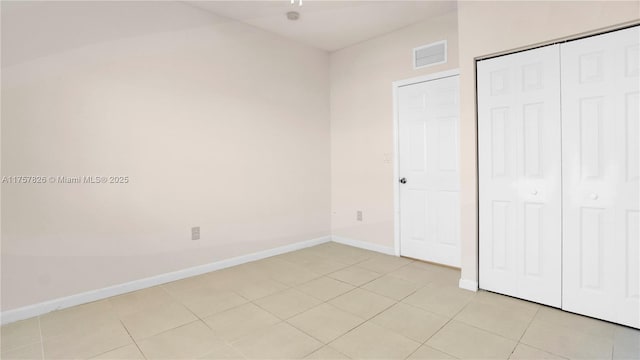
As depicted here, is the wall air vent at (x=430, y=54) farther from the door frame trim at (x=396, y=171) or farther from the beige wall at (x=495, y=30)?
the beige wall at (x=495, y=30)

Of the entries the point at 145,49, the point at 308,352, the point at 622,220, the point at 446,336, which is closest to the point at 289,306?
the point at 308,352

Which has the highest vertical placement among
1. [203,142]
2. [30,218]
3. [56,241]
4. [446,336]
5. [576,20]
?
[576,20]

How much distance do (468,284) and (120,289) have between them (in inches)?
122

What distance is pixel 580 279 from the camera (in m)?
2.30

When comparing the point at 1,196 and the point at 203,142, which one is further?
the point at 203,142

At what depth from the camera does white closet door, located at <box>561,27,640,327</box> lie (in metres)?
2.10

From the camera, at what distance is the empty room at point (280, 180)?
6.96 ft

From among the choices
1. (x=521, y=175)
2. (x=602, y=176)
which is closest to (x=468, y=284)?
(x=521, y=175)

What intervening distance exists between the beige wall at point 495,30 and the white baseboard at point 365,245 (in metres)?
1.22

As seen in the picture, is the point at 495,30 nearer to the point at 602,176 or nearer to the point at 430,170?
the point at 602,176

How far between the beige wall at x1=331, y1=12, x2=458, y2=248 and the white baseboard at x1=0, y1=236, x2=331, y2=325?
1175 millimetres

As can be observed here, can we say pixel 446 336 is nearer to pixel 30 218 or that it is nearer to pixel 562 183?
pixel 562 183

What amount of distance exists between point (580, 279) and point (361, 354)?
1740 mm

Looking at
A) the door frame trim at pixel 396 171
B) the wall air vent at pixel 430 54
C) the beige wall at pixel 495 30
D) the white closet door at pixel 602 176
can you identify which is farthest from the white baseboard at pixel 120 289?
the white closet door at pixel 602 176
